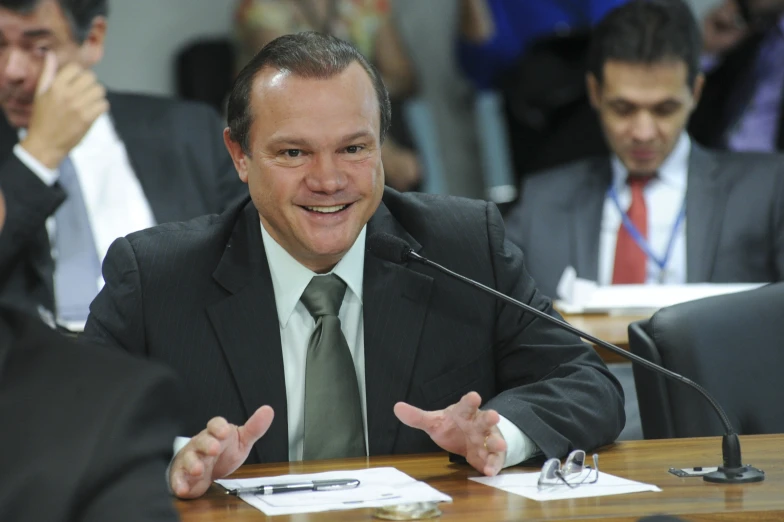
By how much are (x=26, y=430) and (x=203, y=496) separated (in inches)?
34.2

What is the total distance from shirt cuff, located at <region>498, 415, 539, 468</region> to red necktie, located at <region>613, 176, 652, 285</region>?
1.96 metres

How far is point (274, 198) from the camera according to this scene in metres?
2.30

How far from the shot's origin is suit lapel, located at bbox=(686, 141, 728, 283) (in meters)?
3.81

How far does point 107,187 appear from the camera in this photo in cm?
371

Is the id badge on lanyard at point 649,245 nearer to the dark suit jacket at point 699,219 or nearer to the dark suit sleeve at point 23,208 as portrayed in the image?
the dark suit jacket at point 699,219

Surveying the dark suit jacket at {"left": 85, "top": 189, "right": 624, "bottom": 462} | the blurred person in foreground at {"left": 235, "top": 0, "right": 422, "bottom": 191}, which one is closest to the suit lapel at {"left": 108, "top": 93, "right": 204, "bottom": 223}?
the blurred person in foreground at {"left": 235, "top": 0, "right": 422, "bottom": 191}

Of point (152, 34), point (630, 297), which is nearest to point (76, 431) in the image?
point (630, 297)

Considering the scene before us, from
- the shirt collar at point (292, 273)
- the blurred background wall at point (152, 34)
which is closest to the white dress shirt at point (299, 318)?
the shirt collar at point (292, 273)

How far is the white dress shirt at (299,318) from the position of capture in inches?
88.7

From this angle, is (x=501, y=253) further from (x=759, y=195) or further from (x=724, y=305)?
(x=759, y=195)

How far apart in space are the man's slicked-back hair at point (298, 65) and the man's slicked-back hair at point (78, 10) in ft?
4.60

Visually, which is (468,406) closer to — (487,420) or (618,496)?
(487,420)

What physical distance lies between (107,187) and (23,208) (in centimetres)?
49

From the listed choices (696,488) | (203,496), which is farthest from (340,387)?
(696,488)
